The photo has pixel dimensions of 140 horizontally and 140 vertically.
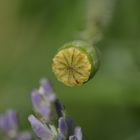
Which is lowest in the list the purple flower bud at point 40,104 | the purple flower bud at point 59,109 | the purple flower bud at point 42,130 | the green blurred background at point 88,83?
the purple flower bud at point 42,130

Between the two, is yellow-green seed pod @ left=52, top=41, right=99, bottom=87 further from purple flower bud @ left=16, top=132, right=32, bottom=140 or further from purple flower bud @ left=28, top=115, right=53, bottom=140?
purple flower bud @ left=16, top=132, right=32, bottom=140

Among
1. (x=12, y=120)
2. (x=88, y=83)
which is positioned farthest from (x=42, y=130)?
(x=88, y=83)

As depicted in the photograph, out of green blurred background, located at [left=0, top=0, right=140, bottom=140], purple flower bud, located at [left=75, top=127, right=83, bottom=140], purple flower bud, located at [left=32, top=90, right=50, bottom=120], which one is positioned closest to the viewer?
purple flower bud, located at [left=75, top=127, right=83, bottom=140]

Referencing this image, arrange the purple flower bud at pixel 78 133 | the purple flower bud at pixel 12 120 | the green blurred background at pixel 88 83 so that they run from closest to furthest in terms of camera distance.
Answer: the purple flower bud at pixel 78 133 → the purple flower bud at pixel 12 120 → the green blurred background at pixel 88 83

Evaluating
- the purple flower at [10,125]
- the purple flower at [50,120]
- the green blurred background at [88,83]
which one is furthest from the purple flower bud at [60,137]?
the green blurred background at [88,83]

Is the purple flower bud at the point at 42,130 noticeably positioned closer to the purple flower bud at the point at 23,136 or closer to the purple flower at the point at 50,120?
the purple flower at the point at 50,120

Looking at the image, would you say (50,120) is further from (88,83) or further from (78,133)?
(88,83)

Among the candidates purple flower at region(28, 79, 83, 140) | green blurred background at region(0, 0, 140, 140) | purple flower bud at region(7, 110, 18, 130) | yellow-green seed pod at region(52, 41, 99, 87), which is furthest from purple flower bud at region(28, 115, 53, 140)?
green blurred background at region(0, 0, 140, 140)
